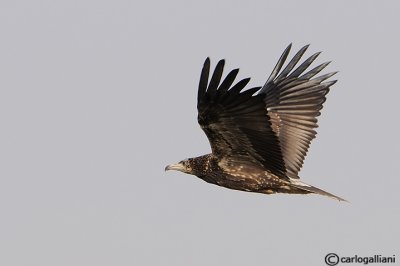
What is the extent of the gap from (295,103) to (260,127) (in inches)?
106

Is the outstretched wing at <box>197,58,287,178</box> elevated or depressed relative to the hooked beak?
elevated

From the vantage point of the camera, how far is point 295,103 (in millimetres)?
14727

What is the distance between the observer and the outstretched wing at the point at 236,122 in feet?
38.2

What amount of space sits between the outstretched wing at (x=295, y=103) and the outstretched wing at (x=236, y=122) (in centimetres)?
125

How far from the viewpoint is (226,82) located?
11578 millimetres

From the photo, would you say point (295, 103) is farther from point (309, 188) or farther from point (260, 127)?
point (260, 127)

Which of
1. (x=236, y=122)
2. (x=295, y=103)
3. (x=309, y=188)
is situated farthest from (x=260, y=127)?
(x=295, y=103)

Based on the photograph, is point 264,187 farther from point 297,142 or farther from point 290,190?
point 297,142

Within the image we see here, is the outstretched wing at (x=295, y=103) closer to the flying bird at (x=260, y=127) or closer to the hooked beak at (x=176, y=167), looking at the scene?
the flying bird at (x=260, y=127)

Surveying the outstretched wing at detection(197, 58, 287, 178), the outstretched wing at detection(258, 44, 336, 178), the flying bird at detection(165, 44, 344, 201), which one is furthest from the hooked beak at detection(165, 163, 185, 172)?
the outstretched wing at detection(258, 44, 336, 178)

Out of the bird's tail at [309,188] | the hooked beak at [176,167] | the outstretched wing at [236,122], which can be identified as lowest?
the bird's tail at [309,188]

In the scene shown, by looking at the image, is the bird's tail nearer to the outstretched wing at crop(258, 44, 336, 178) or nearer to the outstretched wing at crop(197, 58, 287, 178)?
the outstretched wing at crop(197, 58, 287, 178)

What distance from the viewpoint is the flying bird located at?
38.8 ft

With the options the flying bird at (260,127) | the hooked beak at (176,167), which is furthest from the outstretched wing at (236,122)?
the hooked beak at (176,167)
